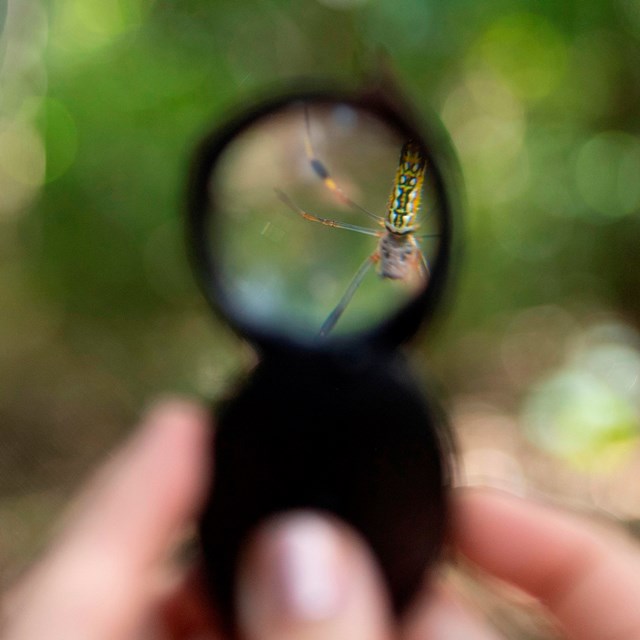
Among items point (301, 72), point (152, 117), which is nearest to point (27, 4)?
point (152, 117)

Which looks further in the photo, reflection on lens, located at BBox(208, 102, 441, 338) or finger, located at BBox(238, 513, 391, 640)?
reflection on lens, located at BBox(208, 102, 441, 338)

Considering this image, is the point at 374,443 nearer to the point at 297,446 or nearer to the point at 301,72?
the point at 297,446

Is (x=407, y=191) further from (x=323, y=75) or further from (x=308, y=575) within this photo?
(x=323, y=75)

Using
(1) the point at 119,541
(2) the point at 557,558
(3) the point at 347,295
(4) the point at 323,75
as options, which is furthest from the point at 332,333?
(4) the point at 323,75

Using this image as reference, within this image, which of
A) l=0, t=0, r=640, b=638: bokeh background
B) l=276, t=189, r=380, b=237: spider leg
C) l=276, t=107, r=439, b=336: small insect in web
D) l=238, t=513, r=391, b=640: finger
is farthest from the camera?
l=0, t=0, r=640, b=638: bokeh background

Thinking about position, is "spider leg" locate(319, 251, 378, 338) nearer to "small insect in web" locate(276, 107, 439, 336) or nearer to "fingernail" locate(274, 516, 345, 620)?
"small insect in web" locate(276, 107, 439, 336)

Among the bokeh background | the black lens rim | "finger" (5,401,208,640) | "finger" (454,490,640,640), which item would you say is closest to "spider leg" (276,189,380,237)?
the black lens rim

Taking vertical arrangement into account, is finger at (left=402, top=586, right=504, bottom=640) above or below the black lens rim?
below
